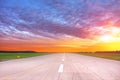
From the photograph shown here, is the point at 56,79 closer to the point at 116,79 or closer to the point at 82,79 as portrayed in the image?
the point at 82,79

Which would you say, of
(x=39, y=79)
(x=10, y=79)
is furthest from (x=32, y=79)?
(x=10, y=79)

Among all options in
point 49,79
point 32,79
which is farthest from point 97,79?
point 32,79

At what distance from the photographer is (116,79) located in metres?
9.16

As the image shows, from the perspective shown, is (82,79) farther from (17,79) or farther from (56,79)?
(17,79)

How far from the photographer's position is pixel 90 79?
359 inches

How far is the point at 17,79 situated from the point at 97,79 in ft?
11.9

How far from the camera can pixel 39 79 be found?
9.01 meters

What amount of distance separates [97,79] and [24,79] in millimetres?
3307

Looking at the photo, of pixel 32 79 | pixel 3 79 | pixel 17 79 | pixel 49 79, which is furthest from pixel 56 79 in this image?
pixel 3 79

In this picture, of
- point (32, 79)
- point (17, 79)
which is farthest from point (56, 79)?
point (17, 79)

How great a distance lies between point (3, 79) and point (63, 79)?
276 cm

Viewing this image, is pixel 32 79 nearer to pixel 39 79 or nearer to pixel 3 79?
pixel 39 79

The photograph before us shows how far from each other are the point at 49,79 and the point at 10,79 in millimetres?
1790

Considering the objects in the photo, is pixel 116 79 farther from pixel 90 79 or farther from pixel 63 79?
pixel 63 79
